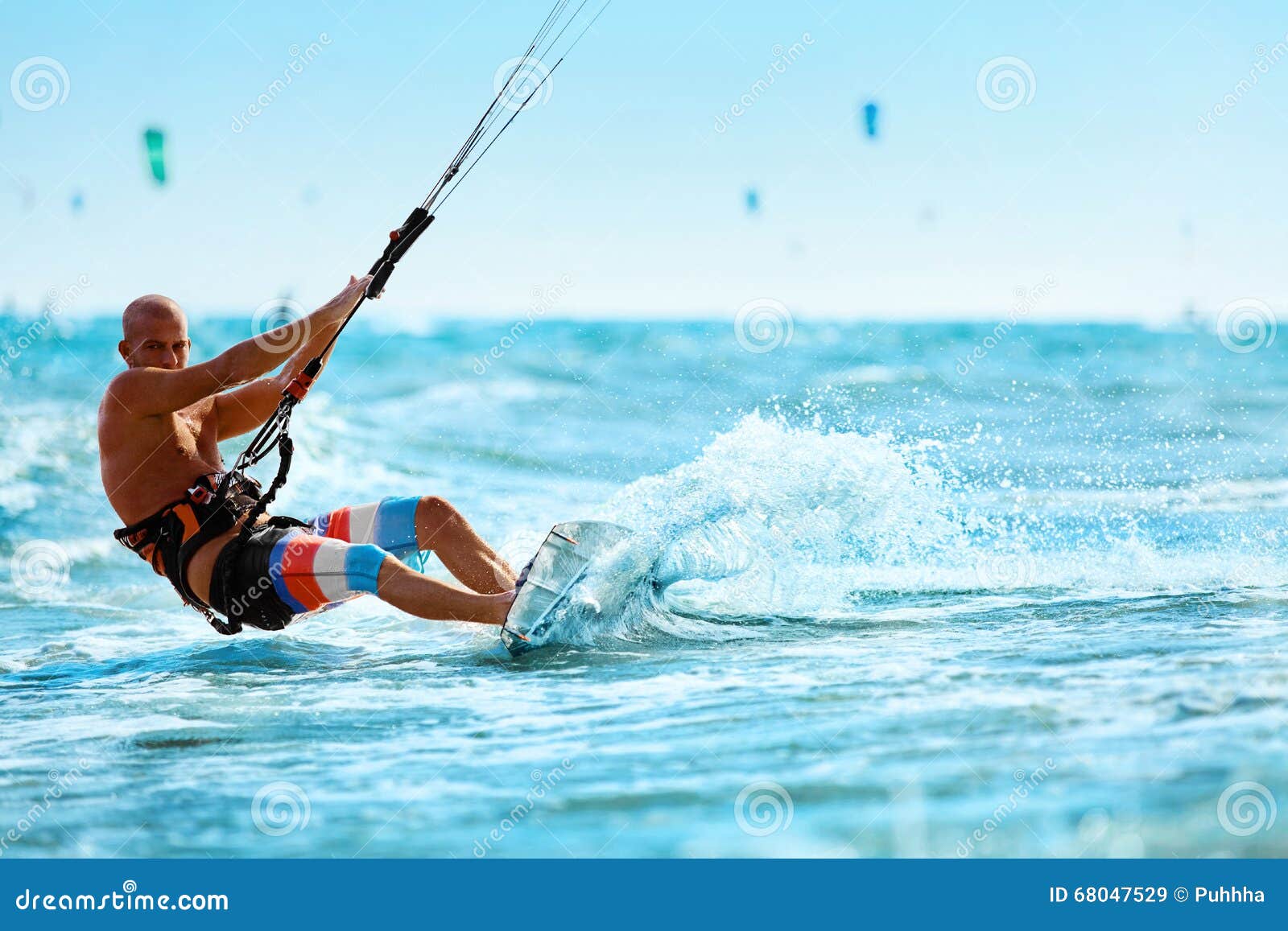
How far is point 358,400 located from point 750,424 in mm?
11611

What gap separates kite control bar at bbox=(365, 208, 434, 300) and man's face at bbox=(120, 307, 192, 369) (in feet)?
2.55

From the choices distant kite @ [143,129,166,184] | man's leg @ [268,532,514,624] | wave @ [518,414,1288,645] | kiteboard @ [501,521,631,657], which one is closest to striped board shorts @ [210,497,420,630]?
man's leg @ [268,532,514,624]

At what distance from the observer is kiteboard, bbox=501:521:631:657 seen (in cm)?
495

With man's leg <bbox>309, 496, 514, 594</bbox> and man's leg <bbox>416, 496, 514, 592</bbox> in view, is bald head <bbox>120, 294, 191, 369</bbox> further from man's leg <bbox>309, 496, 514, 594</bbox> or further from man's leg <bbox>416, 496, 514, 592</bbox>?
man's leg <bbox>416, 496, 514, 592</bbox>

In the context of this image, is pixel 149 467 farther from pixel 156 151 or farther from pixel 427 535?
pixel 156 151

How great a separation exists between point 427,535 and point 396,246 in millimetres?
1271

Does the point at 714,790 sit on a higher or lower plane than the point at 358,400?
lower

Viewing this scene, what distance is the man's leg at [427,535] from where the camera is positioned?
17.5ft

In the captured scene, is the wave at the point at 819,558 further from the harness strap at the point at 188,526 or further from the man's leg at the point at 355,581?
the harness strap at the point at 188,526

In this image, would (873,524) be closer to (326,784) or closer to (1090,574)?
(1090,574)
